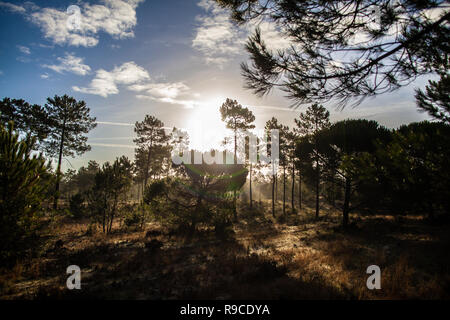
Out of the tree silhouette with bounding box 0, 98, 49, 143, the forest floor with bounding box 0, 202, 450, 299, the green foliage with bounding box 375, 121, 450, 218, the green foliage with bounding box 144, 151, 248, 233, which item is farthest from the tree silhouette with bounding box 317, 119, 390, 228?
the tree silhouette with bounding box 0, 98, 49, 143

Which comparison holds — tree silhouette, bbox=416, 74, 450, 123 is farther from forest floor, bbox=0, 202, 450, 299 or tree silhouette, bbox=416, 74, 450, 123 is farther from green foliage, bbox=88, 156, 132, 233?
green foliage, bbox=88, 156, 132, 233

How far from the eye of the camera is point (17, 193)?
6.49 m

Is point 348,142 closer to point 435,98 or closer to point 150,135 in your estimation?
point 435,98

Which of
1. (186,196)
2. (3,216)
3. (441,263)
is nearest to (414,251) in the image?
(441,263)

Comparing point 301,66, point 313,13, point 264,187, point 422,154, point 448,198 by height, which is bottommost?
point 264,187

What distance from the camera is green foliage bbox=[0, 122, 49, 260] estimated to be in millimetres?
6195

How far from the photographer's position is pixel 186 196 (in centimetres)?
1473

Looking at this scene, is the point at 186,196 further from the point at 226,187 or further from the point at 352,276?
the point at 352,276

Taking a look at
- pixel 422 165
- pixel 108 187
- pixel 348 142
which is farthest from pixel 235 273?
pixel 348 142

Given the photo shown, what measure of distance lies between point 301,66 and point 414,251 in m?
10.6

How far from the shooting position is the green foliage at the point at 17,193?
620 centimetres

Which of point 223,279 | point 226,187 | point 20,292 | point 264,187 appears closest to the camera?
point 20,292

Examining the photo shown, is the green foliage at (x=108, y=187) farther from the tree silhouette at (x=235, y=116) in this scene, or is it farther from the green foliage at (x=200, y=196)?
the tree silhouette at (x=235, y=116)

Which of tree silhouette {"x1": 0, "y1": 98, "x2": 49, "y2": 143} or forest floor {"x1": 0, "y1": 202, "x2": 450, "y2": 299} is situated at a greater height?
tree silhouette {"x1": 0, "y1": 98, "x2": 49, "y2": 143}
